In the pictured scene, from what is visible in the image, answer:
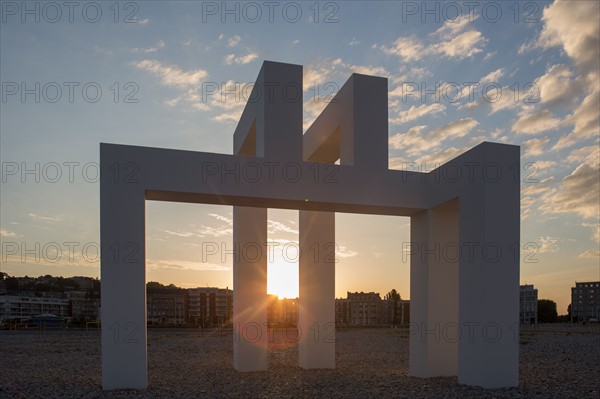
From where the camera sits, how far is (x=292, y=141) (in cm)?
1128

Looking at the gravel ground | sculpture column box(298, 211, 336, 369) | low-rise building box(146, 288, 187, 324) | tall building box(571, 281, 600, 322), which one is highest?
sculpture column box(298, 211, 336, 369)

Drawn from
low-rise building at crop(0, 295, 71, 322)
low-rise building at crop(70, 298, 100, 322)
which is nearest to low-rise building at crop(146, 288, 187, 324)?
low-rise building at crop(70, 298, 100, 322)

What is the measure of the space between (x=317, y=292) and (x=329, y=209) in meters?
3.17

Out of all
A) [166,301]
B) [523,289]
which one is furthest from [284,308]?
[523,289]

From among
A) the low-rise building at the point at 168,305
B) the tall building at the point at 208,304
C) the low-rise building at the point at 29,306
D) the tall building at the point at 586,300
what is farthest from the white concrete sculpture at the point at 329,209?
the tall building at the point at 586,300

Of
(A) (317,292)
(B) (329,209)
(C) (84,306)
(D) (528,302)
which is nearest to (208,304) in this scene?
(C) (84,306)

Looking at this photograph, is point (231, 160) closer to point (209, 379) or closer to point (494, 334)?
point (209, 379)

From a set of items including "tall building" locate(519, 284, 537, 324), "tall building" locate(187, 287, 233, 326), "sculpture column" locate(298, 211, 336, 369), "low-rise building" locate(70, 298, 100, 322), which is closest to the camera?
"sculpture column" locate(298, 211, 336, 369)

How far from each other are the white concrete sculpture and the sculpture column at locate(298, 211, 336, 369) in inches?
1.2

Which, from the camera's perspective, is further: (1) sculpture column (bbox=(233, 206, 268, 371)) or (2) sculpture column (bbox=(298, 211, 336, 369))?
(2) sculpture column (bbox=(298, 211, 336, 369))

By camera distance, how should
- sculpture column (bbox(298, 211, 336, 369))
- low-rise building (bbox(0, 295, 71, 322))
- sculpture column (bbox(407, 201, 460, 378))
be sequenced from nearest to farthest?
sculpture column (bbox(407, 201, 460, 378))
sculpture column (bbox(298, 211, 336, 369))
low-rise building (bbox(0, 295, 71, 322))

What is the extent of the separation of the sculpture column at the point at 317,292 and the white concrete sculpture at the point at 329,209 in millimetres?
30

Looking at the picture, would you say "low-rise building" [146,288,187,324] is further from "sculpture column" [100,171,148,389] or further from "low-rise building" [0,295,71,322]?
"sculpture column" [100,171,148,389]

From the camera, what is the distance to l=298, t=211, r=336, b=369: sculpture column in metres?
13.7
